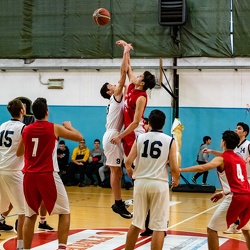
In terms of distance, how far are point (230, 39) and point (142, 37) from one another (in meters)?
2.85

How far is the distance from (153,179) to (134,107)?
2.06 metres

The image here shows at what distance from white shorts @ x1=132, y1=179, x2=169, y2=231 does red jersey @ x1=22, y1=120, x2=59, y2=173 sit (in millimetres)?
1129

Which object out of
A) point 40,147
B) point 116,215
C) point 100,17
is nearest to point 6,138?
point 40,147

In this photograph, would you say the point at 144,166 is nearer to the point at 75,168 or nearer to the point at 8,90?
the point at 75,168

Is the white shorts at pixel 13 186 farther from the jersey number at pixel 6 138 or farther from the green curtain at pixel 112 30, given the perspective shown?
the green curtain at pixel 112 30

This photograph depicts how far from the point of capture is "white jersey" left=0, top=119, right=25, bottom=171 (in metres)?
7.39

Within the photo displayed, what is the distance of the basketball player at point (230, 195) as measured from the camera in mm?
6324

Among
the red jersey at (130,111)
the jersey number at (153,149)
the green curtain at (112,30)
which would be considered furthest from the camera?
the green curtain at (112,30)

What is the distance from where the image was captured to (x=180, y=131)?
54.5 ft

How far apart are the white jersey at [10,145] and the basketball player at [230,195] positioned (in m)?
2.79

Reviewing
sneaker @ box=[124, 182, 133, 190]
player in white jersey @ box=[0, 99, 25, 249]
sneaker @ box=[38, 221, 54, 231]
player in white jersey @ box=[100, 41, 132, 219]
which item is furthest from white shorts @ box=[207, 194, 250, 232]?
sneaker @ box=[124, 182, 133, 190]

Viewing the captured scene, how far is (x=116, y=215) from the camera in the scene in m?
11.0

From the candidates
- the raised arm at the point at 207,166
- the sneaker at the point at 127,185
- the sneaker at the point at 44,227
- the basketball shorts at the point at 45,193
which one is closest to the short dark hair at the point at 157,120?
the raised arm at the point at 207,166

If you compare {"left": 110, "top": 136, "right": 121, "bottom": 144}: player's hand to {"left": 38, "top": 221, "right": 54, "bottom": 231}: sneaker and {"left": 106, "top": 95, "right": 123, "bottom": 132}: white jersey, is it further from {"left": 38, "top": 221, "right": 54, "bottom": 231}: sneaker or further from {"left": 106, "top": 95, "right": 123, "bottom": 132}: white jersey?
{"left": 38, "top": 221, "right": 54, "bottom": 231}: sneaker
